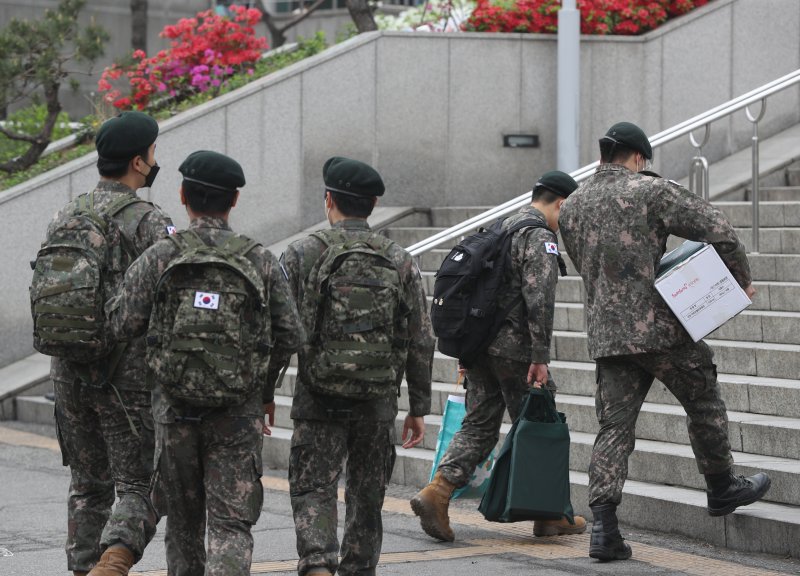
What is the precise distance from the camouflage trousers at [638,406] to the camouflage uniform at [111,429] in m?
2.23

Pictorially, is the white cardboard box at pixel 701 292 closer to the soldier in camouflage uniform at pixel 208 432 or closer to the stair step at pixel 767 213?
the soldier in camouflage uniform at pixel 208 432

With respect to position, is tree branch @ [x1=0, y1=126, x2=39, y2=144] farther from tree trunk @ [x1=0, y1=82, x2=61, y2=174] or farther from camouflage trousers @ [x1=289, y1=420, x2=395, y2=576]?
camouflage trousers @ [x1=289, y1=420, x2=395, y2=576]

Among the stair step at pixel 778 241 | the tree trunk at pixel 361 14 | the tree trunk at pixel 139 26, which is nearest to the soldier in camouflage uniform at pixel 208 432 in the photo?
the stair step at pixel 778 241

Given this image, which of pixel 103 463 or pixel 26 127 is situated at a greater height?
pixel 26 127

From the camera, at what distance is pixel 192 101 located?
573 inches

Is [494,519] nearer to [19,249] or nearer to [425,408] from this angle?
[425,408]

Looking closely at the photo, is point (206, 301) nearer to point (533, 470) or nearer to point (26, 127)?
point (533, 470)

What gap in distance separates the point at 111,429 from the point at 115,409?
8 cm

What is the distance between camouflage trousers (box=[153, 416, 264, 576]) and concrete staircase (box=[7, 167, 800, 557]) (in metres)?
2.85

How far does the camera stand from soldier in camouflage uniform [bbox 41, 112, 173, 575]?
578 cm

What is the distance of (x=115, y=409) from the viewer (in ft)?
19.1

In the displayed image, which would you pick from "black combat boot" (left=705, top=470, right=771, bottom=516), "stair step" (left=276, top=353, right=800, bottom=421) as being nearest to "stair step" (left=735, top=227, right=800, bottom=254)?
"stair step" (left=276, top=353, right=800, bottom=421)

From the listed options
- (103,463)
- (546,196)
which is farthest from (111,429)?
(546,196)

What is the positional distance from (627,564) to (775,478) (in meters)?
1.07
